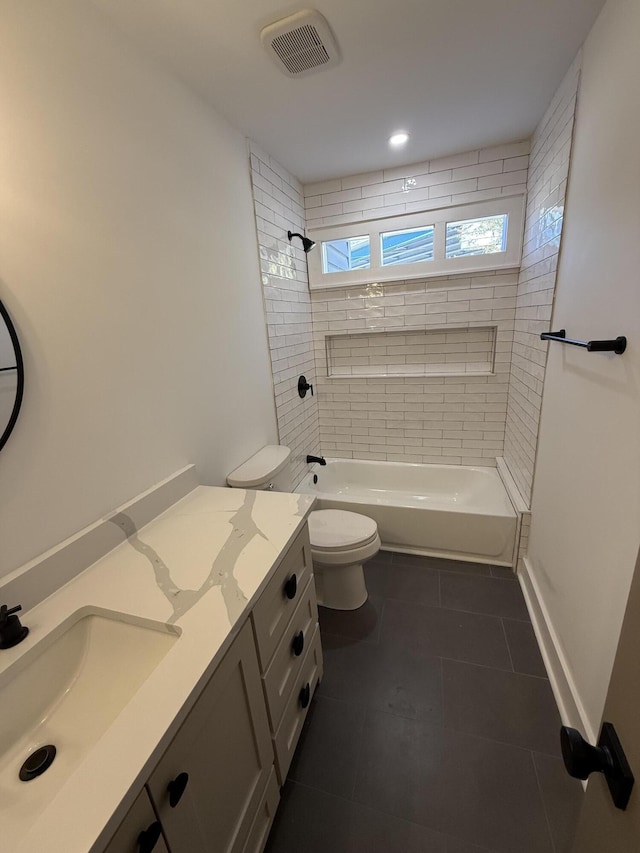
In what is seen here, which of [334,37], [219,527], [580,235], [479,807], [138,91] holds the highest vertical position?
[334,37]

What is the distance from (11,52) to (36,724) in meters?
1.55

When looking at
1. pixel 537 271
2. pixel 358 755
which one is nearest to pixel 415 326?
pixel 537 271

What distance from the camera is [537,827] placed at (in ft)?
3.44

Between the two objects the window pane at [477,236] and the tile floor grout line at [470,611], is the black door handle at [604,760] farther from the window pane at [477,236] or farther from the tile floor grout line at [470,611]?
the window pane at [477,236]

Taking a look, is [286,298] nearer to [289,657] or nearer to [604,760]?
[289,657]

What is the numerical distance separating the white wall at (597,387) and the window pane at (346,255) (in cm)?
135

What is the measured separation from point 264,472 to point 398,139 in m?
1.98

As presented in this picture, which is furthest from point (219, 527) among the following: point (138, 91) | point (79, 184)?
point (138, 91)

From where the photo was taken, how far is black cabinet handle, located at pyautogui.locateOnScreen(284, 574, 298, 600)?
107 centimetres

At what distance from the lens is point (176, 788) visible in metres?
0.62

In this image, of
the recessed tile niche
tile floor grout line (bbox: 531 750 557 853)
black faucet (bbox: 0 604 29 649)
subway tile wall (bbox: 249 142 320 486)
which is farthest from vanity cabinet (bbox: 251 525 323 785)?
the recessed tile niche

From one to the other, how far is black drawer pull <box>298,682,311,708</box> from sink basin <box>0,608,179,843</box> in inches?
26.2

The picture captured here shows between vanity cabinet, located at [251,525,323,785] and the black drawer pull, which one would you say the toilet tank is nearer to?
vanity cabinet, located at [251,525,323,785]

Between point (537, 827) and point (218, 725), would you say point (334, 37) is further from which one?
point (537, 827)
